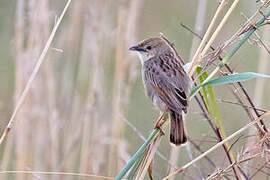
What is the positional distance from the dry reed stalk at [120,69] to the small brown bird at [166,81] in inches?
22.9

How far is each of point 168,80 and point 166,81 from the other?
0.05 ft

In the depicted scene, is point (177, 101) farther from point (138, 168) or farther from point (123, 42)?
point (123, 42)

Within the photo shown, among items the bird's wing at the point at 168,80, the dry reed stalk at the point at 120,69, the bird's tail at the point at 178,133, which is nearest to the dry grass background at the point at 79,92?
the dry reed stalk at the point at 120,69

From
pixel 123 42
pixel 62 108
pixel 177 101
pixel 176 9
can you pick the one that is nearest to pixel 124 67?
pixel 123 42

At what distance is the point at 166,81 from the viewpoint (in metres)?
3.45

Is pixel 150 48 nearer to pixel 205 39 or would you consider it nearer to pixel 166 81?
pixel 166 81

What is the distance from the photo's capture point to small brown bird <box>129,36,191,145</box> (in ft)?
10.5

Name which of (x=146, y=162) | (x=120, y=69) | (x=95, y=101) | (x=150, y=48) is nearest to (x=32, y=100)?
(x=95, y=101)

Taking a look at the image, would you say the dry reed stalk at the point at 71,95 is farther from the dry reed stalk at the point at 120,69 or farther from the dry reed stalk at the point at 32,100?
the dry reed stalk at the point at 120,69

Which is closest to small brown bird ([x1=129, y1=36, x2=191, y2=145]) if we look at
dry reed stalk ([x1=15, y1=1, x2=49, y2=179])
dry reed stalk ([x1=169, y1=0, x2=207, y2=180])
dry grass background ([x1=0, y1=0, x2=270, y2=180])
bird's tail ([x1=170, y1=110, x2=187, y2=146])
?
bird's tail ([x1=170, y1=110, x2=187, y2=146])

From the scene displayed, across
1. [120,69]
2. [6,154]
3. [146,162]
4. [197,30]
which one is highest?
[197,30]

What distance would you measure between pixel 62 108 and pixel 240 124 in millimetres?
1991

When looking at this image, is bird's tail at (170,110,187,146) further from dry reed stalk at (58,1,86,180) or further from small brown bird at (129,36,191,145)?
dry reed stalk at (58,1,86,180)

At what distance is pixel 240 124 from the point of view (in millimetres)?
5797
